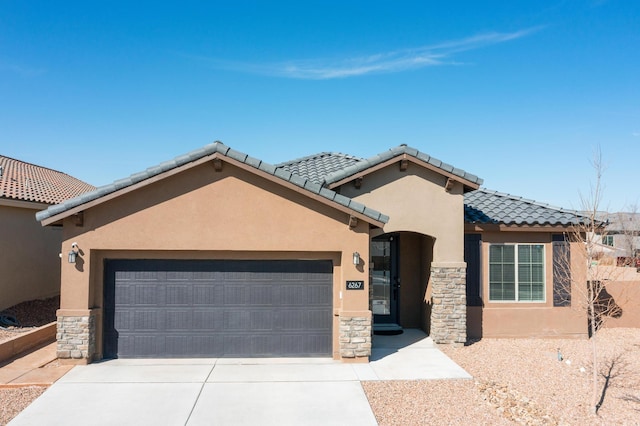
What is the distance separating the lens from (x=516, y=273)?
12.6m

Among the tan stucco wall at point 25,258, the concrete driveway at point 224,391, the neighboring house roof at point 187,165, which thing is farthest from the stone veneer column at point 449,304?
the tan stucco wall at point 25,258

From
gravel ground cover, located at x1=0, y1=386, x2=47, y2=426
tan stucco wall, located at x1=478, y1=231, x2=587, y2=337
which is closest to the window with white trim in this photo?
tan stucco wall, located at x1=478, y1=231, x2=587, y2=337

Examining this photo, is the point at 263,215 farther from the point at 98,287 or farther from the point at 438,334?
the point at 438,334

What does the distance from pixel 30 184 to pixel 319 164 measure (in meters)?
12.8

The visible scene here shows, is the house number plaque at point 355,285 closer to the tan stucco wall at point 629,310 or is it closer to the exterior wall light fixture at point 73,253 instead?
the exterior wall light fixture at point 73,253

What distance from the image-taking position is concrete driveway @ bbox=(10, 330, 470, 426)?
7055 mm

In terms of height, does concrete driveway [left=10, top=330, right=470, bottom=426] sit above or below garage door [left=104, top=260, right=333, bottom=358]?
below

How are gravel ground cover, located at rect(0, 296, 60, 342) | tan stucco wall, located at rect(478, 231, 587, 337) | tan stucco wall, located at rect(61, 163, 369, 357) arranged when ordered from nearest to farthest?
tan stucco wall, located at rect(61, 163, 369, 357)
gravel ground cover, located at rect(0, 296, 60, 342)
tan stucco wall, located at rect(478, 231, 587, 337)

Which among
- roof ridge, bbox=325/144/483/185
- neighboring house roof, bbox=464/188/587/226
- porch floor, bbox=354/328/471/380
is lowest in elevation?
porch floor, bbox=354/328/471/380

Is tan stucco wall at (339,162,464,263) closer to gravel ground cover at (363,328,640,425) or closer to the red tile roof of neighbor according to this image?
gravel ground cover at (363,328,640,425)

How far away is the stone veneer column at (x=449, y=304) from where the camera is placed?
1140 cm

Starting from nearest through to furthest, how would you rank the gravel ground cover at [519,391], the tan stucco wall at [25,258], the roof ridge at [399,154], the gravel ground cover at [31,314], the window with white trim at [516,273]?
the gravel ground cover at [519,391]
the roof ridge at [399,154]
the gravel ground cover at [31,314]
the window with white trim at [516,273]
the tan stucco wall at [25,258]

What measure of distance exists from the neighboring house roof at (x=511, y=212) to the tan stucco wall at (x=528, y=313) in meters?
0.50

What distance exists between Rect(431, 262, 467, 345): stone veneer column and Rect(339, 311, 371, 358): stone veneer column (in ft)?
8.41
